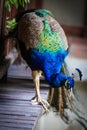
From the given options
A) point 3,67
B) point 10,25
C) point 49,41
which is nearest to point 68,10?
point 10,25

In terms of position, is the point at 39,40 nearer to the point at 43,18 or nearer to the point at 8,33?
the point at 43,18

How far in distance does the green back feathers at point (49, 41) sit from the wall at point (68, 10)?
3566 mm

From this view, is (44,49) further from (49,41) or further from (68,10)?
(68,10)

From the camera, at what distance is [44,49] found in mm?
1953

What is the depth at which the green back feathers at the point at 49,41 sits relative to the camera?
1.96 meters

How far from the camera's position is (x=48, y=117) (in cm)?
201

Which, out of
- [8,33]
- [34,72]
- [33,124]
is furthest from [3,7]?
[33,124]

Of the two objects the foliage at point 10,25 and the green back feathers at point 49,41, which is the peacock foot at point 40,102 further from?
the foliage at point 10,25

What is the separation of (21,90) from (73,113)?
15.2 inches

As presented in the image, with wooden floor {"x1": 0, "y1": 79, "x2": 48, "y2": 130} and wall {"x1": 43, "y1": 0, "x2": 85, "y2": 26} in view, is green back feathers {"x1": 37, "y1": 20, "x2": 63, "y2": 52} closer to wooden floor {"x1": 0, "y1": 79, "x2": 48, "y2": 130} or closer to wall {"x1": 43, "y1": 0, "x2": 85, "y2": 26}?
wooden floor {"x1": 0, "y1": 79, "x2": 48, "y2": 130}

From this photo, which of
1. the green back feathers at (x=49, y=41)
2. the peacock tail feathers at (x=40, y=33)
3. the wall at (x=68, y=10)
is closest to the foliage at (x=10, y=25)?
the peacock tail feathers at (x=40, y=33)

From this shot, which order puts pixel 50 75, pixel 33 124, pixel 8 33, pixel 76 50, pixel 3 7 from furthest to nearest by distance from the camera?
pixel 76 50 → pixel 8 33 → pixel 3 7 → pixel 50 75 → pixel 33 124

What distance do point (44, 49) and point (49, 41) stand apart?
58 mm

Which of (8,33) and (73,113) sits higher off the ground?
(8,33)
